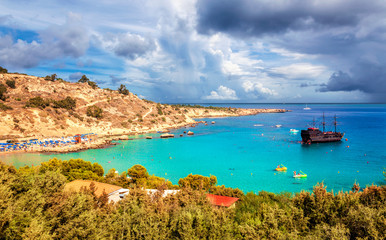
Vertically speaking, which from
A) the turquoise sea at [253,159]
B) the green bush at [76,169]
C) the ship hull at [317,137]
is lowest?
the turquoise sea at [253,159]

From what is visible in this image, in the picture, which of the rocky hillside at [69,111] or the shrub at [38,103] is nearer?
the rocky hillside at [69,111]

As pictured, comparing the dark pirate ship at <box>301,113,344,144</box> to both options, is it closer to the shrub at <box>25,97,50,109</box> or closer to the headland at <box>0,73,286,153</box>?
the headland at <box>0,73,286,153</box>

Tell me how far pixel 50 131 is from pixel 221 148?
203 ft

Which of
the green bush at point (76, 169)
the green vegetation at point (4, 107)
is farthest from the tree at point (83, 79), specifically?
the green bush at point (76, 169)

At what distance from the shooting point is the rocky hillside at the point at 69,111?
82.9 meters

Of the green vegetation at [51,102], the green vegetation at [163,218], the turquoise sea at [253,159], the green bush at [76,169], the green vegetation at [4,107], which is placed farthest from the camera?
the green vegetation at [51,102]

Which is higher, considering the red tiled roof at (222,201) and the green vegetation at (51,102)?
the green vegetation at (51,102)

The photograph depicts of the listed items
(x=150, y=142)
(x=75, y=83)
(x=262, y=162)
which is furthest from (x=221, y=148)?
(x=75, y=83)

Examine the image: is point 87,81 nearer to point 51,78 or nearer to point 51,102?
point 51,78

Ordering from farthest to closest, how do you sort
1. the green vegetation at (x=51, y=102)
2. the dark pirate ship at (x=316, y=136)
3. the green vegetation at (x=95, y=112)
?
1. the green vegetation at (x=95, y=112)
2. the green vegetation at (x=51, y=102)
3. the dark pirate ship at (x=316, y=136)

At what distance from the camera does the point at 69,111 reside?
329 ft

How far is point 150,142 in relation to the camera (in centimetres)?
8788

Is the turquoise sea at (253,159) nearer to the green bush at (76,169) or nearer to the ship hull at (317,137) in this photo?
the ship hull at (317,137)

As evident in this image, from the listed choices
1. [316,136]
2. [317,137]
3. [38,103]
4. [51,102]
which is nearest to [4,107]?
[38,103]
